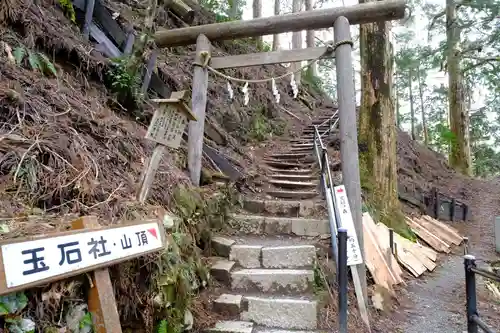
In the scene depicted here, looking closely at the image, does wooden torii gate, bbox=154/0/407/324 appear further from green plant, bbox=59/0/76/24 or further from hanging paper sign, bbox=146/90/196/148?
hanging paper sign, bbox=146/90/196/148

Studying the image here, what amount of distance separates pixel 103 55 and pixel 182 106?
233 centimetres

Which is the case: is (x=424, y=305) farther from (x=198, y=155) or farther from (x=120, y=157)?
(x=120, y=157)

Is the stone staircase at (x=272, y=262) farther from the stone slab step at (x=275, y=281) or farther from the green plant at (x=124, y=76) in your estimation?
the green plant at (x=124, y=76)

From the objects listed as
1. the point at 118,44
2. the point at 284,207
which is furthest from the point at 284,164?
the point at 118,44

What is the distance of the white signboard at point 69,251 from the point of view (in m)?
1.50

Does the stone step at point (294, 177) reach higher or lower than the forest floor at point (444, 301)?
higher

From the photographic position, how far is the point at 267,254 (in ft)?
13.3

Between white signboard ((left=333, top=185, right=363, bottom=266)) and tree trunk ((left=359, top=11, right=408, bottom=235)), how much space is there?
2.16 metres

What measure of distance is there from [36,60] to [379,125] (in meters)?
5.14

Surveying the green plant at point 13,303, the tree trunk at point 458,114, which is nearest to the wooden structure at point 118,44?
the green plant at point 13,303

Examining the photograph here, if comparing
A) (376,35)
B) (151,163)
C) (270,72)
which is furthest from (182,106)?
(270,72)

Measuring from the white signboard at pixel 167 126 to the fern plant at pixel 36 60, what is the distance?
60.3 inches

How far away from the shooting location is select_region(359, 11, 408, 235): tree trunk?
609 centimetres

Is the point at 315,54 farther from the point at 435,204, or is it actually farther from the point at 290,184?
the point at 435,204
